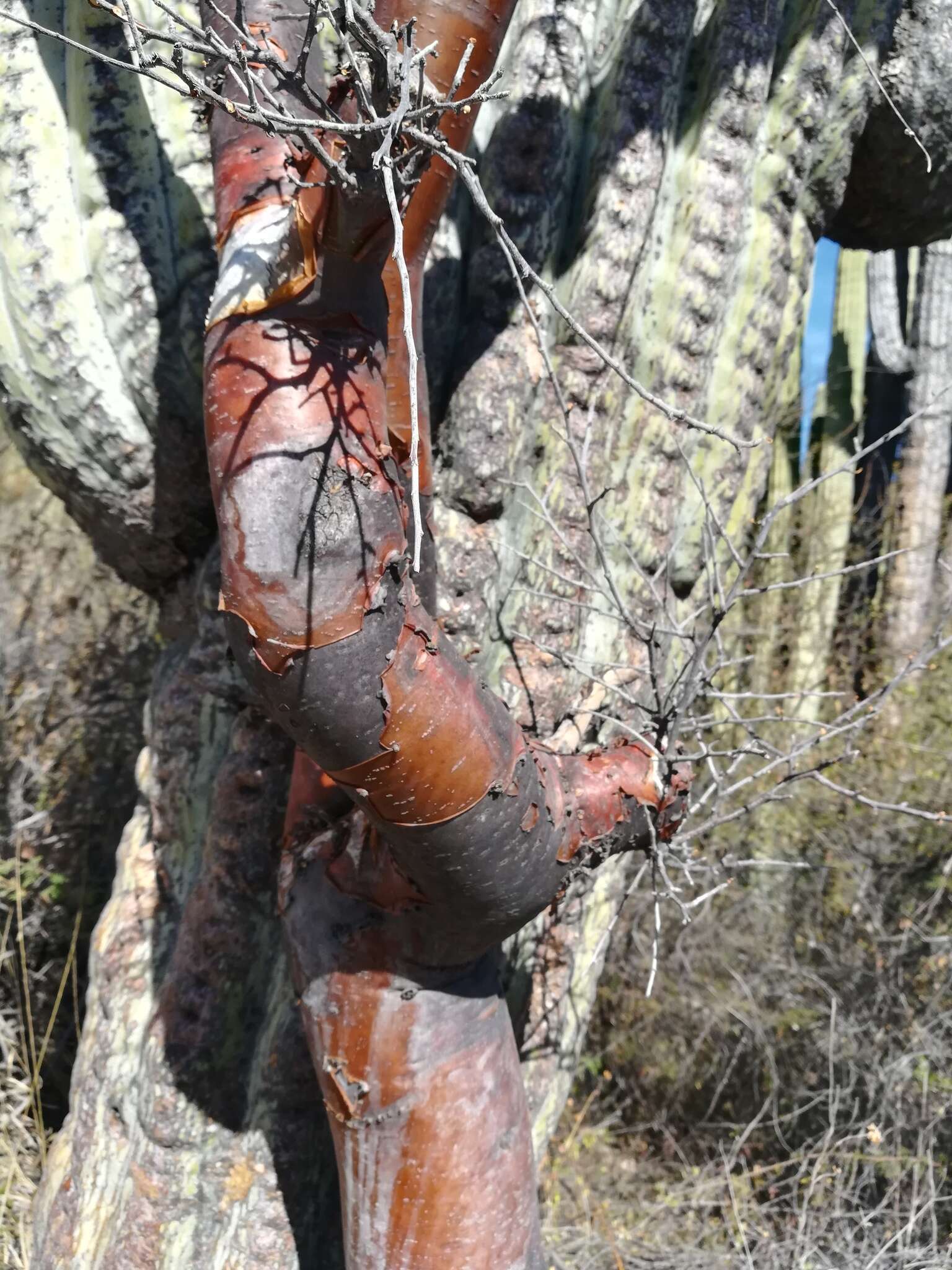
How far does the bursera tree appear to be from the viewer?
1.32 m

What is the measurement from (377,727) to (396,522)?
275 millimetres

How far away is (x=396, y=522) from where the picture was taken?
1.36m

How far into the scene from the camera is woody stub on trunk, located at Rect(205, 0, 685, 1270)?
127 centimetres

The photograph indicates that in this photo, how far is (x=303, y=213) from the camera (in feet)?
4.05

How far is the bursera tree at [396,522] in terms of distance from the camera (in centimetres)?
132

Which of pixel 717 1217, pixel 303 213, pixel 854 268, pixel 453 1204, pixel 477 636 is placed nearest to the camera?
pixel 303 213

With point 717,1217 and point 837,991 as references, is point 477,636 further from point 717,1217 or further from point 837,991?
point 837,991

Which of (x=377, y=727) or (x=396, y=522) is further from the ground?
(x=396, y=522)

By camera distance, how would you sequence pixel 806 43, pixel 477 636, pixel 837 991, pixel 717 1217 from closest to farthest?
pixel 477 636 < pixel 806 43 < pixel 717 1217 < pixel 837 991

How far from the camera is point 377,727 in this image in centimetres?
132

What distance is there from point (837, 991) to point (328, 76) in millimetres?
3469

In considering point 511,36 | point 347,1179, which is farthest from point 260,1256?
point 511,36

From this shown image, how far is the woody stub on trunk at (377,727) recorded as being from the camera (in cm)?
127

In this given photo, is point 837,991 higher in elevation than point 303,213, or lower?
lower
